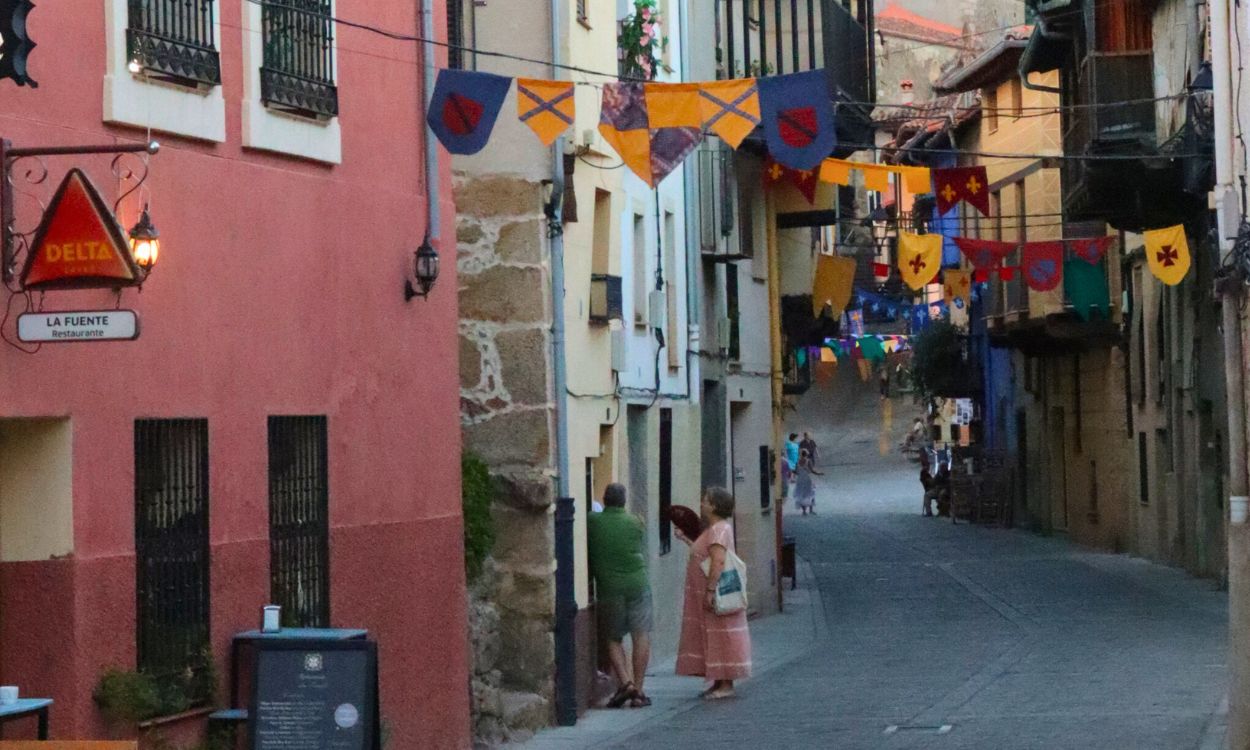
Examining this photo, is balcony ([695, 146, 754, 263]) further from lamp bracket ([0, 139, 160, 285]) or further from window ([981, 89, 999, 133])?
window ([981, 89, 999, 133])

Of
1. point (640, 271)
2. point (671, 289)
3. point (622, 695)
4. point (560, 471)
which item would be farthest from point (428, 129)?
point (671, 289)

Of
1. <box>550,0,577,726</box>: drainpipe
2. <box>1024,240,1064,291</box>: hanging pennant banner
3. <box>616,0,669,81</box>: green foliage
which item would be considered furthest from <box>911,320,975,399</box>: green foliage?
<box>550,0,577,726</box>: drainpipe

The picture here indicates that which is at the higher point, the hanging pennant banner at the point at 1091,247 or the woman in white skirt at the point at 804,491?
the hanging pennant banner at the point at 1091,247

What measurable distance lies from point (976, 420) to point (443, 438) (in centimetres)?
4157

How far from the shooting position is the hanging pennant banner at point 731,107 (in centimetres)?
1397

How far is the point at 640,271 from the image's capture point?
848 inches

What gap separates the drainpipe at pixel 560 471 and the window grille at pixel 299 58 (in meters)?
4.12

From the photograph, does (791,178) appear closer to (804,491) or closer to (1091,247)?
(1091,247)

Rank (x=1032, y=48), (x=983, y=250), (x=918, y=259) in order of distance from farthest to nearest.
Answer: (x=1032, y=48)
(x=918, y=259)
(x=983, y=250)

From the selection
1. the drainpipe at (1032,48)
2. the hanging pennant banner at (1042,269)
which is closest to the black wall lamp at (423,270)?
the hanging pennant banner at (1042,269)

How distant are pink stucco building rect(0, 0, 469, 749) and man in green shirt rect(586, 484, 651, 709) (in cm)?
303

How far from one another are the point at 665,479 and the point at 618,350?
11.0 ft

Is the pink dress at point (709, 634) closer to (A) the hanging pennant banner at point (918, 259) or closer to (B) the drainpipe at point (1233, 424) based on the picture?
(B) the drainpipe at point (1233, 424)

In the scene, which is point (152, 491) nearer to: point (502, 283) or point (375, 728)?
point (375, 728)
